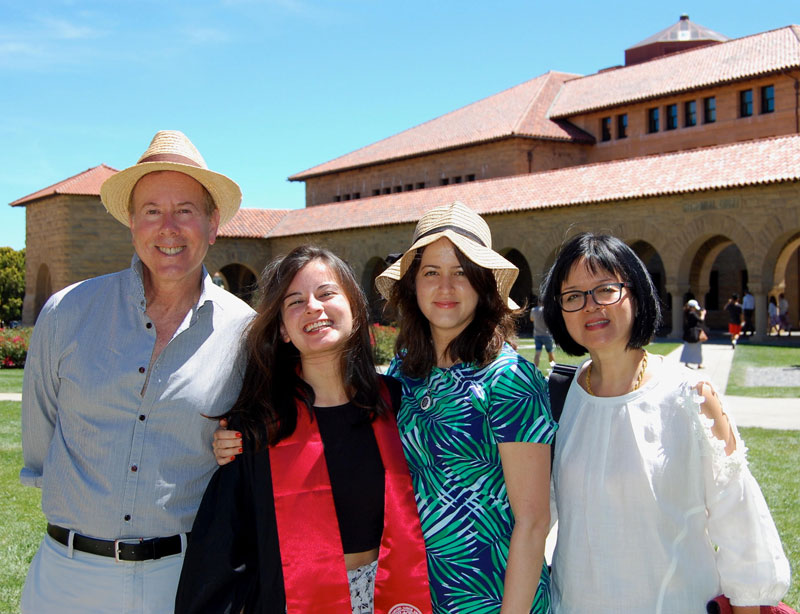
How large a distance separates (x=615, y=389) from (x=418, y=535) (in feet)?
2.65

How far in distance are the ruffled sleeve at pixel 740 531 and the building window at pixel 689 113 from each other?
3238 cm

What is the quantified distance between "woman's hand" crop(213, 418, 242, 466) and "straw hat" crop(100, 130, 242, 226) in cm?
100

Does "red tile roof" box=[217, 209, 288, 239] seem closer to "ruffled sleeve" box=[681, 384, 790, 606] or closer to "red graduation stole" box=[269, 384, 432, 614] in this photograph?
"red graduation stole" box=[269, 384, 432, 614]

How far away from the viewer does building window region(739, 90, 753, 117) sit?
30281 mm

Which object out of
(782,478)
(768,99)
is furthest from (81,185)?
(782,478)

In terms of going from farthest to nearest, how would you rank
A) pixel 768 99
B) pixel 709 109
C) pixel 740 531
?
pixel 709 109 < pixel 768 99 < pixel 740 531

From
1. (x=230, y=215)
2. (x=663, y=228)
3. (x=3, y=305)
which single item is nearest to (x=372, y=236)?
(x=663, y=228)

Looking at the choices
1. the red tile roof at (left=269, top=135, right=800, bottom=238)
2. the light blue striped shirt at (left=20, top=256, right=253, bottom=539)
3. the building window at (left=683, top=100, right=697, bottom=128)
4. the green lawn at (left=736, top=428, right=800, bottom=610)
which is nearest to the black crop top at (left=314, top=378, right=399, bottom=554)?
the light blue striped shirt at (left=20, top=256, right=253, bottom=539)

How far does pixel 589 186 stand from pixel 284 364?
24367 mm

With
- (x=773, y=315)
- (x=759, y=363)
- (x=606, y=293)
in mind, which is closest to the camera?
(x=606, y=293)

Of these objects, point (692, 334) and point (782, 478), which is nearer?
point (782, 478)

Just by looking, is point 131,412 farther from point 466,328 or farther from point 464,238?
point 464,238

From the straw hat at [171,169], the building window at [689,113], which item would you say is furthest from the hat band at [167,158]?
the building window at [689,113]

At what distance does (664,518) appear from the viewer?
7.72 feet
